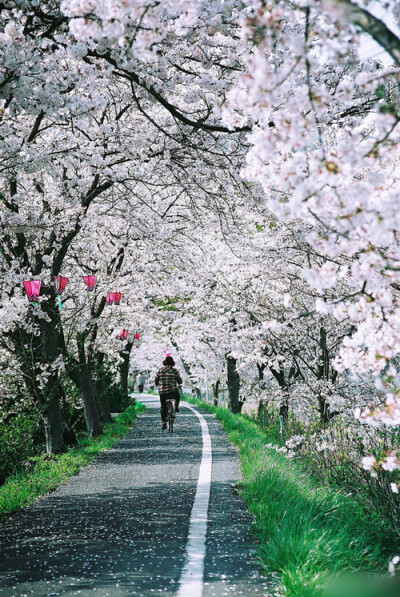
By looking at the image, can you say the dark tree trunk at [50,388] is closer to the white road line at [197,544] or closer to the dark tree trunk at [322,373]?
the white road line at [197,544]

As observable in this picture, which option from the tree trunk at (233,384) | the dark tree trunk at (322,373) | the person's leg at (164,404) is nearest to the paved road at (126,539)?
the dark tree trunk at (322,373)

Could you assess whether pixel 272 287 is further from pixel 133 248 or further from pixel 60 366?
pixel 60 366

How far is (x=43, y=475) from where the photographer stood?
995 cm

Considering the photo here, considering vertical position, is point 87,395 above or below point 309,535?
above

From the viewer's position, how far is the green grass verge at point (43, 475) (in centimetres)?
805

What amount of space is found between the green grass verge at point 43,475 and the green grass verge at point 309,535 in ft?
9.25

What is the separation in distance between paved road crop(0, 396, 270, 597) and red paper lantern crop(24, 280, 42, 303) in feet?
10.8

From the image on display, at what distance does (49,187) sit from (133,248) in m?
4.41

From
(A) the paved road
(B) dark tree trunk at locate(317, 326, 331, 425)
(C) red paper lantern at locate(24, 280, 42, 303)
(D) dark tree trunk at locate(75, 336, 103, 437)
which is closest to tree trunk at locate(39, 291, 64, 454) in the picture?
(C) red paper lantern at locate(24, 280, 42, 303)

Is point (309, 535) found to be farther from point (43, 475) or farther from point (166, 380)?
point (166, 380)

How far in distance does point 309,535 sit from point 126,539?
184 centimetres

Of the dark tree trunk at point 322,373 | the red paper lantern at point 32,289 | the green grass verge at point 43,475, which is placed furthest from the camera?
the dark tree trunk at point 322,373

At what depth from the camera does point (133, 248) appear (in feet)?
57.2

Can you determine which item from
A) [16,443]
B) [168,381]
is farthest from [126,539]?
[168,381]
